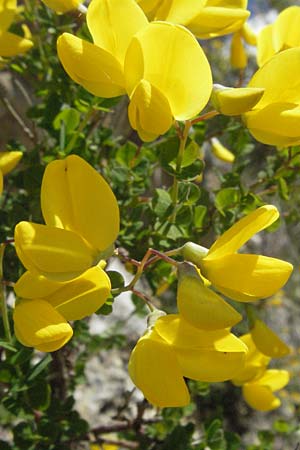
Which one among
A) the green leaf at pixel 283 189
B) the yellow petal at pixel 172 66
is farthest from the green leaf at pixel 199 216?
the yellow petal at pixel 172 66

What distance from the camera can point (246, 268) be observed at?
22.3 inches

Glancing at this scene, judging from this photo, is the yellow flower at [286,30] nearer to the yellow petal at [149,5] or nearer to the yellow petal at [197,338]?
the yellow petal at [149,5]

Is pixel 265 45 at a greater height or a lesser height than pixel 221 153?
greater

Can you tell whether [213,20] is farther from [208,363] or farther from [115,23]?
[208,363]

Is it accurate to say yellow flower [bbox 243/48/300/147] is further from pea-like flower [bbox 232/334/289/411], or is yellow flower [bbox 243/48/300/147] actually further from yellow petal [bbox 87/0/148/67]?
pea-like flower [bbox 232/334/289/411]

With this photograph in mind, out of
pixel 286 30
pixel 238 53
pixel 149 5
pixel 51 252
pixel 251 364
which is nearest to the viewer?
pixel 51 252

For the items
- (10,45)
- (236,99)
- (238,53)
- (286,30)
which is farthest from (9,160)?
(238,53)

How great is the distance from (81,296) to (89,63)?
20 centimetres

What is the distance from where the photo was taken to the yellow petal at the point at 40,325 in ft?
1.79

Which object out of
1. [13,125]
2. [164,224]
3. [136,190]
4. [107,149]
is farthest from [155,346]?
[13,125]

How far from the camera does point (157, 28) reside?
1.82ft

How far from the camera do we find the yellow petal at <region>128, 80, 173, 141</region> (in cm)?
56

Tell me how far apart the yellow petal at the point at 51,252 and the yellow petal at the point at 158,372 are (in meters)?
0.09

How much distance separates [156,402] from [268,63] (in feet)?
1.01
